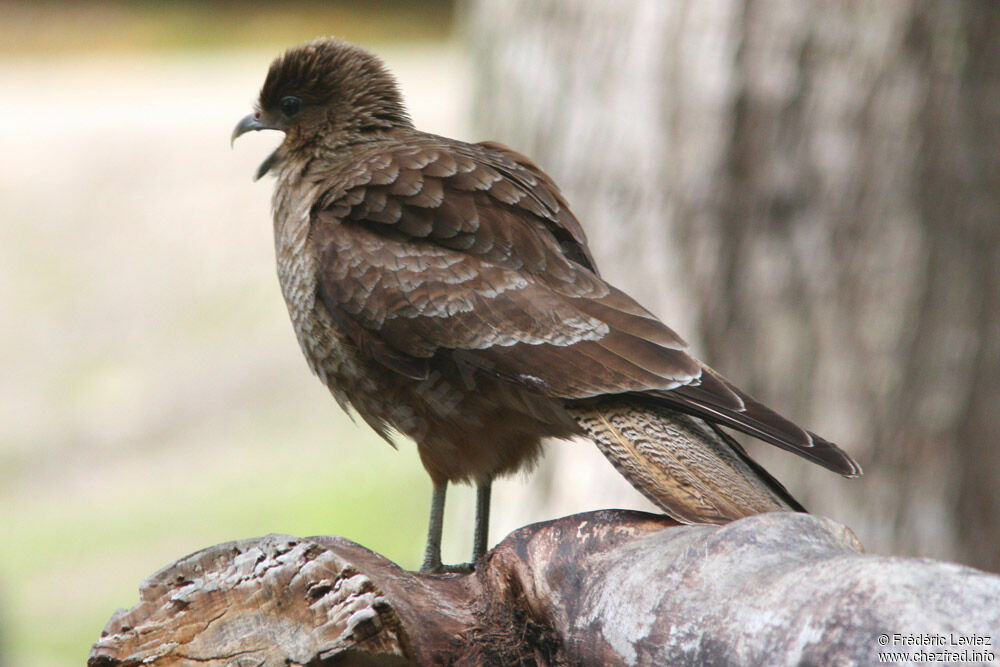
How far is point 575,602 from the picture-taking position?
2.63m

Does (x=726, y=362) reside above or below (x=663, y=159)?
below

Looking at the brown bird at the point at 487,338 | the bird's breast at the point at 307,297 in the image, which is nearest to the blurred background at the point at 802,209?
the brown bird at the point at 487,338

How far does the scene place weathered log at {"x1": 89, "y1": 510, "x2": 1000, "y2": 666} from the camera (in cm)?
196

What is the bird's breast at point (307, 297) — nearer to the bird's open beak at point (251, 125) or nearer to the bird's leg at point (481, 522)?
the bird's open beak at point (251, 125)

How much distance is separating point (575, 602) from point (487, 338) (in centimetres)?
86

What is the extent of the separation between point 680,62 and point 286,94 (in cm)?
208

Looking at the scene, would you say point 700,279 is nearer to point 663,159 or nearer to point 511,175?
point 663,159

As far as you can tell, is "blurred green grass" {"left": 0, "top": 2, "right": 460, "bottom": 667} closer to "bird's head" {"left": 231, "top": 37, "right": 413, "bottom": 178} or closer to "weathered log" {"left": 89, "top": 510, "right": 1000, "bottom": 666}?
A: "bird's head" {"left": 231, "top": 37, "right": 413, "bottom": 178}

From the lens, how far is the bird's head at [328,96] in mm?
3979

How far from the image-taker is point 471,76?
20.6 feet

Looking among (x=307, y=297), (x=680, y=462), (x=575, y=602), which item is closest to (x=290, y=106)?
(x=307, y=297)

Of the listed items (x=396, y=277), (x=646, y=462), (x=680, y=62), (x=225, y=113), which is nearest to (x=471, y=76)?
(x=680, y=62)

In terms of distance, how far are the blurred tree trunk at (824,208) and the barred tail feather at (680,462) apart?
7.63 ft

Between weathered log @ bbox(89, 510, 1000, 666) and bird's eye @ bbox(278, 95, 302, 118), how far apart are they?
1.90 m
